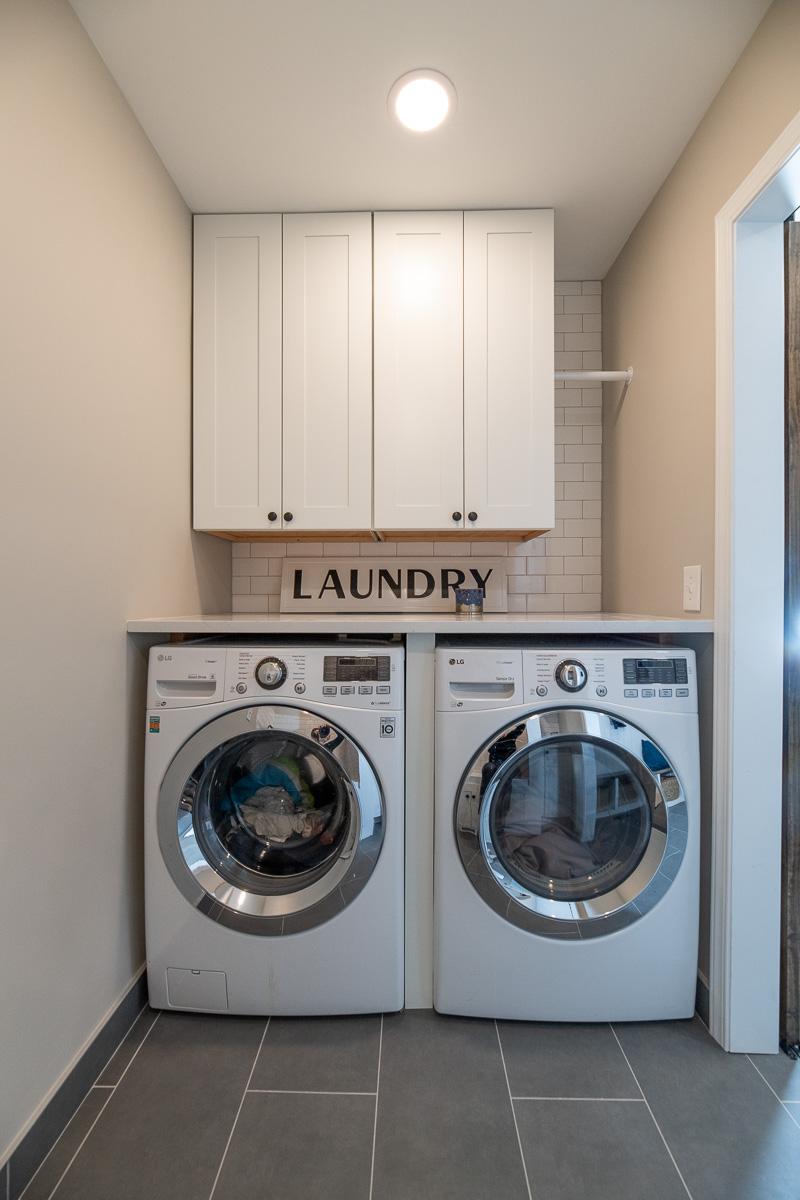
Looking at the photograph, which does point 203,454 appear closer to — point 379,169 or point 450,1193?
point 379,169

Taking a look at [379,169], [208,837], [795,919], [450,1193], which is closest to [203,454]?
[379,169]

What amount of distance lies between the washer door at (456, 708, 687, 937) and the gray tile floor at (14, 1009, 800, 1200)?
1.03 ft

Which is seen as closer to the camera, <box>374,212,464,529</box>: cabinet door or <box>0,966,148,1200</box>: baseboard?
<box>0,966,148,1200</box>: baseboard

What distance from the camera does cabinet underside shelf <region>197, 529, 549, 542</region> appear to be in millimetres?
2137

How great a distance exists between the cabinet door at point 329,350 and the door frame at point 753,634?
111 cm

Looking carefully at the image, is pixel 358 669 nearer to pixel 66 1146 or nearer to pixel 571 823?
pixel 571 823

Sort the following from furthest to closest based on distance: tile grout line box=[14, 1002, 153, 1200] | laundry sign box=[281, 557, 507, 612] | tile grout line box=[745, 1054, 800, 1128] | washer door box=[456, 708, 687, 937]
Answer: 1. laundry sign box=[281, 557, 507, 612]
2. washer door box=[456, 708, 687, 937]
3. tile grout line box=[745, 1054, 800, 1128]
4. tile grout line box=[14, 1002, 153, 1200]

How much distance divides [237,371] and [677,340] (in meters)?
1.42

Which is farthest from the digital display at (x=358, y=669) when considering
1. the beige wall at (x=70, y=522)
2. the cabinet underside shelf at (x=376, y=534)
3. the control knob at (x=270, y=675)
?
the cabinet underside shelf at (x=376, y=534)

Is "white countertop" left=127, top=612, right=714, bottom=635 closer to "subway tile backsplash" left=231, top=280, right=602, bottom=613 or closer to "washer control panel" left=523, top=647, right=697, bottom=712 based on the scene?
"washer control panel" left=523, top=647, right=697, bottom=712

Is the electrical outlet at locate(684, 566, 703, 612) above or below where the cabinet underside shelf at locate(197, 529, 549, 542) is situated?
below

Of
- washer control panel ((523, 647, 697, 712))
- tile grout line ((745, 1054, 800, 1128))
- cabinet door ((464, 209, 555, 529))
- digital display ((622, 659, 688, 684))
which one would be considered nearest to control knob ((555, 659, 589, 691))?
washer control panel ((523, 647, 697, 712))

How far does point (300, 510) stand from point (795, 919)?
6.04 ft

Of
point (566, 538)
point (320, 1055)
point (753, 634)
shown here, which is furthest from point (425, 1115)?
point (566, 538)
